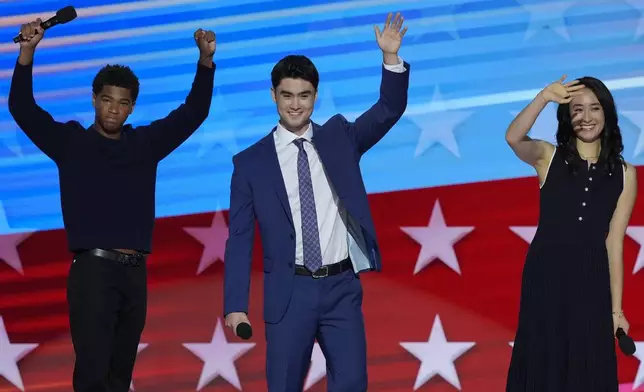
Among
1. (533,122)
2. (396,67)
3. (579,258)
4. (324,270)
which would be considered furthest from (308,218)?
(579,258)

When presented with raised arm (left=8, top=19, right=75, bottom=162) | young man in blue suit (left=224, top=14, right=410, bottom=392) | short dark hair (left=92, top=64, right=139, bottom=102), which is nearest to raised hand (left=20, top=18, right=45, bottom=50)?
raised arm (left=8, top=19, right=75, bottom=162)

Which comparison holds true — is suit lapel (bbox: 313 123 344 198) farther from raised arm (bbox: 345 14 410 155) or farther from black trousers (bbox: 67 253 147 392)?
black trousers (bbox: 67 253 147 392)

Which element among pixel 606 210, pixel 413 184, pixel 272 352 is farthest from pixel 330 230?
pixel 413 184

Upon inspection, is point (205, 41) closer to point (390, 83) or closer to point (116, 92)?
point (116, 92)

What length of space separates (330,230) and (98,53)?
194cm

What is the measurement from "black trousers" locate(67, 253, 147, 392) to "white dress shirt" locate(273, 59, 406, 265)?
29.8 inches

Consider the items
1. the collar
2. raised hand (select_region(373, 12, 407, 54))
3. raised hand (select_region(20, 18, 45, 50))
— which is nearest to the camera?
raised hand (select_region(373, 12, 407, 54))

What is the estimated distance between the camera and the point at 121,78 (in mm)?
4105

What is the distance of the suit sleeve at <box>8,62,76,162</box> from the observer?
13.0ft

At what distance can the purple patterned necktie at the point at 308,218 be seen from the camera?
3.51 metres

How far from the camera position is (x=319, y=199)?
3562 mm

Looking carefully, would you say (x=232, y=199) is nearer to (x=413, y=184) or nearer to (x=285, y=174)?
(x=285, y=174)

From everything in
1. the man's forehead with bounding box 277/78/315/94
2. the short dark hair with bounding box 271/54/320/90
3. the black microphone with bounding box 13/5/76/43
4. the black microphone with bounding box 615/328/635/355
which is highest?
the black microphone with bounding box 13/5/76/43

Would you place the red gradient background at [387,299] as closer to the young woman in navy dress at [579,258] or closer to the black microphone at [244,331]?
the young woman in navy dress at [579,258]
